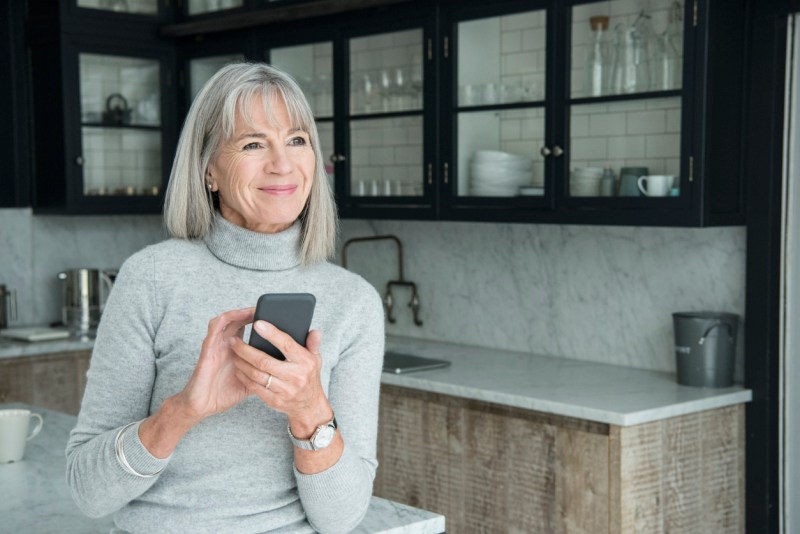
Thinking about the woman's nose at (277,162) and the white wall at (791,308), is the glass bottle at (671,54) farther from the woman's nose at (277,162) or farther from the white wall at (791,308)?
the woman's nose at (277,162)

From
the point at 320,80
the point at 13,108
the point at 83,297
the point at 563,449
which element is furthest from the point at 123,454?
the point at 13,108

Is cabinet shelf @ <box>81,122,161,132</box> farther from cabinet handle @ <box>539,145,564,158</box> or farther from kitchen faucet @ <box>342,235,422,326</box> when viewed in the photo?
cabinet handle @ <box>539,145,564,158</box>

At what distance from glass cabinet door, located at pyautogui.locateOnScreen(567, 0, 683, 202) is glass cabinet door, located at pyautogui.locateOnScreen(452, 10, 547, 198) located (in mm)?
145

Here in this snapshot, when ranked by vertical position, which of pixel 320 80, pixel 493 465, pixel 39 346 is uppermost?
pixel 320 80

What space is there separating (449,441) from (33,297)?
99.5 inches

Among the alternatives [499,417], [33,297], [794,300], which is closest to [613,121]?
[794,300]

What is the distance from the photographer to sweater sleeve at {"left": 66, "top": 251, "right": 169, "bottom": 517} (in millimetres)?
1472

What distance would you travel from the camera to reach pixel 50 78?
5.00 metres

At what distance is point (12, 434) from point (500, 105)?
220cm

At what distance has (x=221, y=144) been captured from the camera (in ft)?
5.29

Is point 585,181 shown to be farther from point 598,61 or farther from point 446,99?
point 446,99

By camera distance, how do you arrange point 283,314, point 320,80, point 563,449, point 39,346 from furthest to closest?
point 39,346, point 320,80, point 563,449, point 283,314

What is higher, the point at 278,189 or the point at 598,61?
the point at 598,61

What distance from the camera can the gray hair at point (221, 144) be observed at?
5.25ft
